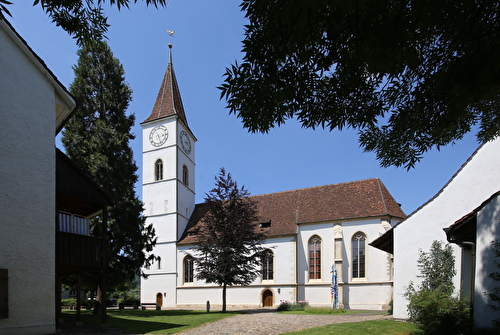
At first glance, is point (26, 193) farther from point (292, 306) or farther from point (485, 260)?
point (292, 306)

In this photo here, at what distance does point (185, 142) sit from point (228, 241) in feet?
57.8

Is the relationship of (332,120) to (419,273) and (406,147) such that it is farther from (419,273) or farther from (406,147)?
(419,273)

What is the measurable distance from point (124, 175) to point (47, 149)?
42.8 feet

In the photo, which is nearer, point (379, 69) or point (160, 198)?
point (379, 69)

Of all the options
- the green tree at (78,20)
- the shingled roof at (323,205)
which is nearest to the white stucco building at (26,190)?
the green tree at (78,20)

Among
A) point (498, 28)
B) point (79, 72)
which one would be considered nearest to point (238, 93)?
point (498, 28)

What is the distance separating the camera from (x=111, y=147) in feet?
81.8

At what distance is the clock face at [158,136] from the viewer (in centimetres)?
4122

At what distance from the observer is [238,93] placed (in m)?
4.12

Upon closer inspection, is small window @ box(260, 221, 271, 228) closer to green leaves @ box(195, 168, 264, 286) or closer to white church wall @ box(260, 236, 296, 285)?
white church wall @ box(260, 236, 296, 285)

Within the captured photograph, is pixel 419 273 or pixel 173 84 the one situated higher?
pixel 173 84

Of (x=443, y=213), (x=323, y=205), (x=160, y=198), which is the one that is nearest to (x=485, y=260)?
(x=443, y=213)

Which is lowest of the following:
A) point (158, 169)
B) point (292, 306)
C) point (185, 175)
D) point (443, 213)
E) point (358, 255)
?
point (292, 306)

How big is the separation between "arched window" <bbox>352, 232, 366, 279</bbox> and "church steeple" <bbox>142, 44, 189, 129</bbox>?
22.3 metres
